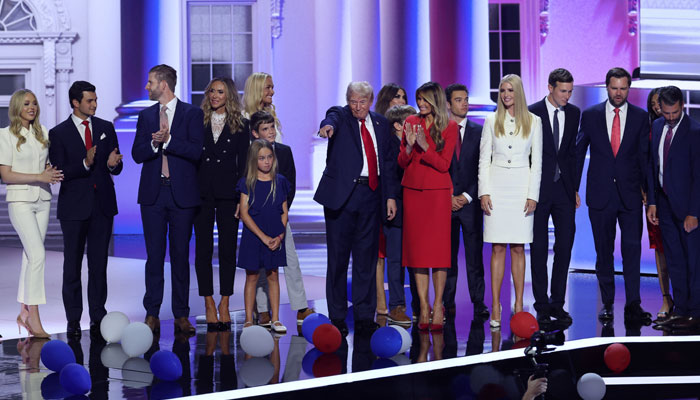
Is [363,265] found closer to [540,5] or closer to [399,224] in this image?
[399,224]

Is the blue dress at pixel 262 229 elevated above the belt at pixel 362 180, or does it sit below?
below

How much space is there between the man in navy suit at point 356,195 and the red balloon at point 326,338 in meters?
0.54

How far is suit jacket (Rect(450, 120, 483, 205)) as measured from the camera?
5566 mm

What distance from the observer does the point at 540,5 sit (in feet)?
45.5

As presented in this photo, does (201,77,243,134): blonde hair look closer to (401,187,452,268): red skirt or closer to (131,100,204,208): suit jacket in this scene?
(131,100,204,208): suit jacket

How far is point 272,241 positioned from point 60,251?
6070 mm

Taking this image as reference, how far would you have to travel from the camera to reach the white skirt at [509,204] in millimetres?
5281

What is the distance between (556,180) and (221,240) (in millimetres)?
2005

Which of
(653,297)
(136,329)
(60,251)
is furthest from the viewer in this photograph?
(60,251)

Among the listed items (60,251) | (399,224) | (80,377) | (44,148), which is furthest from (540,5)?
(80,377)

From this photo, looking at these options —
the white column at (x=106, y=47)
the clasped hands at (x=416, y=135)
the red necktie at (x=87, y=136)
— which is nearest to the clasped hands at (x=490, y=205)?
the clasped hands at (x=416, y=135)

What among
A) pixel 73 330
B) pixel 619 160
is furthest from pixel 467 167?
pixel 73 330

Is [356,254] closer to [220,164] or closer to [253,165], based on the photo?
[253,165]

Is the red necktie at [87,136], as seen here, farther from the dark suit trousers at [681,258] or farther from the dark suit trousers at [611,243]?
the dark suit trousers at [681,258]
